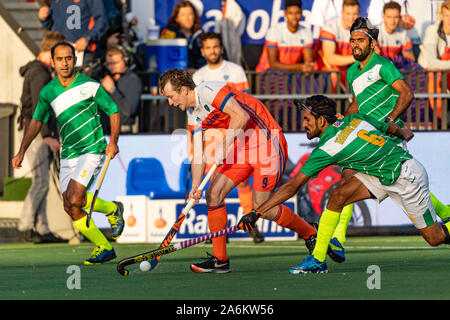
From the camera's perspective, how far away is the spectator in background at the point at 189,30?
43.5 ft

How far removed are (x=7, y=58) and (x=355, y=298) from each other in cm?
1076

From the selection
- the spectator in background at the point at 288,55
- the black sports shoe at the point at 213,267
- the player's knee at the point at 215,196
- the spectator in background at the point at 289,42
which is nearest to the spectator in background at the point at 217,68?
the spectator in background at the point at 288,55

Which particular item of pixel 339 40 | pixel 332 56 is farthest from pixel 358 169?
pixel 339 40

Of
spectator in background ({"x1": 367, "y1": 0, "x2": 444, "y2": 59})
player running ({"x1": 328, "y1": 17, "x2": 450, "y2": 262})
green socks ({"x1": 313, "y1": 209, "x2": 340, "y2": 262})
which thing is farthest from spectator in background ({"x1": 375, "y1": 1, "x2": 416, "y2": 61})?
green socks ({"x1": 313, "y1": 209, "x2": 340, "y2": 262})

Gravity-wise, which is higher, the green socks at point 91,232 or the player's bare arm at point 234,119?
the player's bare arm at point 234,119

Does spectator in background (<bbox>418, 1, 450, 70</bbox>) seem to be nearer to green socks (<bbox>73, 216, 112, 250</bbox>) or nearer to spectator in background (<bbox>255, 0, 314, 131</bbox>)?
spectator in background (<bbox>255, 0, 314, 131</bbox>)

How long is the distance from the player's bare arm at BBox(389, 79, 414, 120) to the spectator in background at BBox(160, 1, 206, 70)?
448 cm

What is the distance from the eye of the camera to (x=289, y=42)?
43.5 ft

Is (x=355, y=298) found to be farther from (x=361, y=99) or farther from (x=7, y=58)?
(x=7, y=58)

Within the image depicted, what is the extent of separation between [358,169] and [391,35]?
16.9 feet

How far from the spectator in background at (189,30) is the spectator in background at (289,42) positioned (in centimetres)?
86

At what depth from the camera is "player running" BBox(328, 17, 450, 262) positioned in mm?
9164

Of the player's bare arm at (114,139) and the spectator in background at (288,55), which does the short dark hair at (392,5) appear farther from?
the player's bare arm at (114,139)

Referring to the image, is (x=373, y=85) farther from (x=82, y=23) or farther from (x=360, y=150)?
(x=82, y=23)
